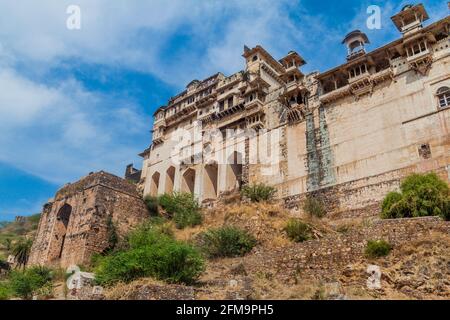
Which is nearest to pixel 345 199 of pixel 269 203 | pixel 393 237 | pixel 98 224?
pixel 269 203

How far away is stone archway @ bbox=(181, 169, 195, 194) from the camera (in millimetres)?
37750

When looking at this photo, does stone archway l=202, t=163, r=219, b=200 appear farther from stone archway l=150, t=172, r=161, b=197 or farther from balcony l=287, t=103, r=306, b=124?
balcony l=287, t=103, r=306, b=124

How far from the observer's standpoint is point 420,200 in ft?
53.9

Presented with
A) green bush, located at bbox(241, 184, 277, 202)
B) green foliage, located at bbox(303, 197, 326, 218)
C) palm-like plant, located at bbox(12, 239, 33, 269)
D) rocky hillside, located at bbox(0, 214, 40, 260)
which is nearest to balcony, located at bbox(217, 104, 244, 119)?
green bush, located at bbox(241, 184, 277, 202)

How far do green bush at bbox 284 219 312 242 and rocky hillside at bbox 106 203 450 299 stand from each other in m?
2.46

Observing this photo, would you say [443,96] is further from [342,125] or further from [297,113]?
[297,113]

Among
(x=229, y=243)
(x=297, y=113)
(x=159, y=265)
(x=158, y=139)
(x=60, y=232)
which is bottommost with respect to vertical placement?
(x=159, y=265)

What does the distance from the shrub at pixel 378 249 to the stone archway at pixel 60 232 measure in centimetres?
2127

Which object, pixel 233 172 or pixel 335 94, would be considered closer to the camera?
pixel 335 94

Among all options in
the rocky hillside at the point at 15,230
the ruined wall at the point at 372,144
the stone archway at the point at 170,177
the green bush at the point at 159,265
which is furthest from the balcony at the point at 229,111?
the green bush at the point at 159,265

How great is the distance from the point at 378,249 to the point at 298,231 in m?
5.19

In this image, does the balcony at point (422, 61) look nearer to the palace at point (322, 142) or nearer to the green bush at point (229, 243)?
the palace at point (322, 142)

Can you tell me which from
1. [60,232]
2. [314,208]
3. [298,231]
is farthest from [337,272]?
[60,232]
